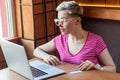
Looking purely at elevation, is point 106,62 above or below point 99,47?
below

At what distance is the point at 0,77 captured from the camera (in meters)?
1.71

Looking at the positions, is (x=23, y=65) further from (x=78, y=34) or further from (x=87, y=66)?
(x=78, y=34)

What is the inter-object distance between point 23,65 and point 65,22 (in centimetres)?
56

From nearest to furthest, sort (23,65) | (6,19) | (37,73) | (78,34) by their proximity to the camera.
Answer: (23,65) → (37,73) → (78,34) → (6,19)

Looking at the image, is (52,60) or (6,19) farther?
(6,19)

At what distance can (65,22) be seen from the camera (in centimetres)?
196

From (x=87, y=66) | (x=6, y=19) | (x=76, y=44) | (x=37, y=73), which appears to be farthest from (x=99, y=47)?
(x=6, y=19)

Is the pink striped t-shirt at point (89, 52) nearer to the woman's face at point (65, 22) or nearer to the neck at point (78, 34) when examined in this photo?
the neck at point (78, 34)

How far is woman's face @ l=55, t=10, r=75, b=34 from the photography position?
196 cm

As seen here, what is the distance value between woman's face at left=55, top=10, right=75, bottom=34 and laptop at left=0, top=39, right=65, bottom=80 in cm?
31

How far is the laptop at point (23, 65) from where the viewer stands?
153 cm

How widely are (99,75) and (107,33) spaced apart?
4.47ft

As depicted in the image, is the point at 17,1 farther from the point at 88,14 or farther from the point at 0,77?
the point at 0,77

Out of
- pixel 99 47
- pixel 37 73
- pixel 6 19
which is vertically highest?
pixel 6 19
